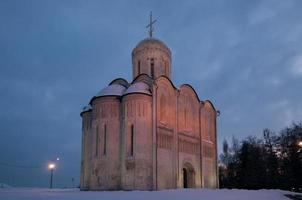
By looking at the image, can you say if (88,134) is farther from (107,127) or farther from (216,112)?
(216,112)

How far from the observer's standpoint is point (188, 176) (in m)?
30.6

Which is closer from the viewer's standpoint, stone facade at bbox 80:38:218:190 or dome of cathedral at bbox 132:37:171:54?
stone facade at bbox 80:38:218:190

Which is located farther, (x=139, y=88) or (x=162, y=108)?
(x=162, y=108)

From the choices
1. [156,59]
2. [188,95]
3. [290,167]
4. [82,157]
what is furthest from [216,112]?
[82,157]

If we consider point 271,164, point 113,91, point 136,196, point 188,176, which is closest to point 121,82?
point 113,91

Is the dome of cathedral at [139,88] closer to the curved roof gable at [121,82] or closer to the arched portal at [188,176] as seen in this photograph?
the curved roof gable at [121,82]

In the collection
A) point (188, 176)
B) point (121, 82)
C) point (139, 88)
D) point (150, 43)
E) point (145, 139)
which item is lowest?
point (188, 176)

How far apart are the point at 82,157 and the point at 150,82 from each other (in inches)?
357

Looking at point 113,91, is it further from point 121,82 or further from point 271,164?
point 271,164

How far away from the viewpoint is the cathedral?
26.0 meters

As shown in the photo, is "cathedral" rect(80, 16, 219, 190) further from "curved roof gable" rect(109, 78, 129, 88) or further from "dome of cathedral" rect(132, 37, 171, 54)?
"dome of cathedral" rect(132, 37, 171, 54)

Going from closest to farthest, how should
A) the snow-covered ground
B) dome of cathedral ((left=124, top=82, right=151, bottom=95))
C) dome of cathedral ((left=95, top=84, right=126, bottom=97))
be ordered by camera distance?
the snow-covered ground
dome of cathedral ((left=124, top=82, right=151, bottom=95))
dome of cathedral ((left=95, top=84, right=126, bottom=97))

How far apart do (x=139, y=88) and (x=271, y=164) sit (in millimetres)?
23113

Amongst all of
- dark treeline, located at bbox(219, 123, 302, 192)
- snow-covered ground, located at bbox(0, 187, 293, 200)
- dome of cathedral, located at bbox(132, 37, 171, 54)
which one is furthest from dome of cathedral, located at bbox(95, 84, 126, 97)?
dark treeline, located at bbox(219, 123, 302, 192)
